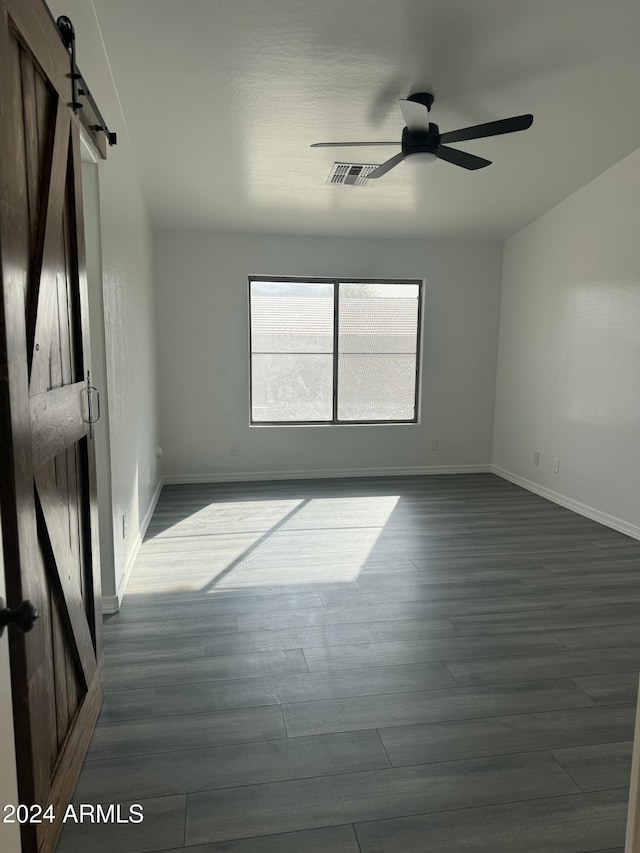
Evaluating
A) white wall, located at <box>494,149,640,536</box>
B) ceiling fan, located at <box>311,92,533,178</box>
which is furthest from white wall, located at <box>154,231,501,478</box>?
ceiling fan, located at <box>311,92,533,178</box>

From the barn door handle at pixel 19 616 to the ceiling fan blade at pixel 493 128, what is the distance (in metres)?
2.99

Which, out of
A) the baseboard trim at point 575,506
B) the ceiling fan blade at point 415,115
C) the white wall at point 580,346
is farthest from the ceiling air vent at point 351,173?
the baseboard trim at point 575,506

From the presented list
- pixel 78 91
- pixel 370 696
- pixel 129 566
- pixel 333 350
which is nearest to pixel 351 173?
pixel 333 350

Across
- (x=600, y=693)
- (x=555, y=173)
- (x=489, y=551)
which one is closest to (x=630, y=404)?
(x=489, y=551)

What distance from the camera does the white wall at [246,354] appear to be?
5.57 m

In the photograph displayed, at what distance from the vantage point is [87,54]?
246 cm

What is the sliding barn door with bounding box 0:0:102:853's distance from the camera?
3.94 ft

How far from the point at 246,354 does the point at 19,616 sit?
4863mm

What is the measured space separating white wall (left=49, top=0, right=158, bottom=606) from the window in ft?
4.77

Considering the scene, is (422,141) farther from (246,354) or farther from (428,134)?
(246,354)

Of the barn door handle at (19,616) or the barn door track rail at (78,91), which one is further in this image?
the barn door track rail at (78,91)

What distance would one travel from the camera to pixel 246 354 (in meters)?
5.72

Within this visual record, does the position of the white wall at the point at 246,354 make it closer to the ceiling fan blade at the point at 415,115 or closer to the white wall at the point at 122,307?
the white wall at the point at 122,307

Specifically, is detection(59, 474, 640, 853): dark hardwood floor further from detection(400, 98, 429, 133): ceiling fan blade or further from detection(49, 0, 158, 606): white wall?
detection(400, 98, 429, 133): ceiling fan blade
